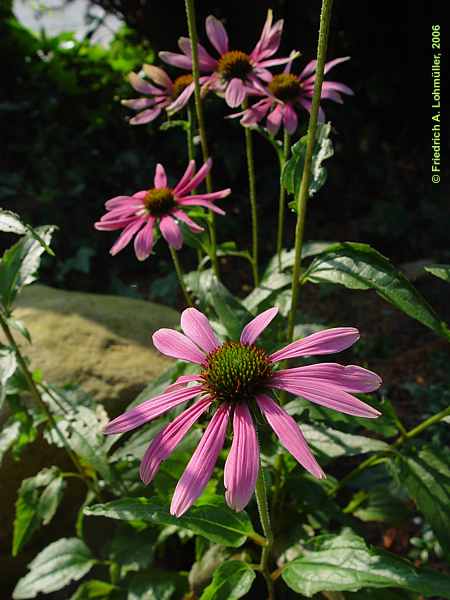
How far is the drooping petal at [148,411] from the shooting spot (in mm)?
802

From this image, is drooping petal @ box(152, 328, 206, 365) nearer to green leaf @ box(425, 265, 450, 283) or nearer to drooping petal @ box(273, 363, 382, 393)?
drooping petal @ box(273, 363, 382, 393)

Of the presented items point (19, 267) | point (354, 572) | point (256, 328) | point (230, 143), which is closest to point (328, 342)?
point (256, 328)

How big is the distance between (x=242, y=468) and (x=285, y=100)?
3.16 ft

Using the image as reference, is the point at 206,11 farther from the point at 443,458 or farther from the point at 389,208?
the point at 443,458

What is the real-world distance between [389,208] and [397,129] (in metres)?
0.67

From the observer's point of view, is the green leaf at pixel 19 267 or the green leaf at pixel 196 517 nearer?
the green leaf at pixel 196 517

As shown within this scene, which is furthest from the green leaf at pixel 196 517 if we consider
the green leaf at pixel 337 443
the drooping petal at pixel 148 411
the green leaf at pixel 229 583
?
the green leaf at pixel 337 443

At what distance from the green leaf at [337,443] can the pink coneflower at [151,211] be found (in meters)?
0.50

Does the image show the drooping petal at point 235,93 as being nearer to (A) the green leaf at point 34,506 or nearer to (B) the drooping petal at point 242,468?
(B) the drooping petal at point 242,468

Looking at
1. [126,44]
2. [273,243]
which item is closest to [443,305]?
[273,243]

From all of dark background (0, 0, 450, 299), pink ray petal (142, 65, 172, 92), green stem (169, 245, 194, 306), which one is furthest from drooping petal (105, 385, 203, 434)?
dark background (0, 0, 450, 299)

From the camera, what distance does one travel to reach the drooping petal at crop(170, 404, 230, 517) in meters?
0.71

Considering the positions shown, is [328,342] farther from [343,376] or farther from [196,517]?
[196,517]

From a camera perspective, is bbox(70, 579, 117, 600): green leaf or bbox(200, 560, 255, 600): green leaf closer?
bbox(200, 560, 255, 600): green leaf
